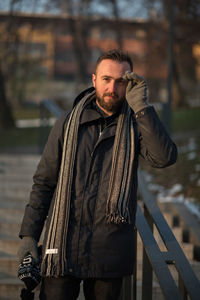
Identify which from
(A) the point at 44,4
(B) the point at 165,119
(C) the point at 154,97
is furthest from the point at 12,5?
(B) the point at 165,119

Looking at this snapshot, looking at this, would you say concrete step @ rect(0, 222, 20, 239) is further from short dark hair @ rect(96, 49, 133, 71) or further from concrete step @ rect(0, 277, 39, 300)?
short dark hair @ rect(96, 49, 133, 71)

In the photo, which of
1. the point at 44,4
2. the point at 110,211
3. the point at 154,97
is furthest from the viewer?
the point at 154,97

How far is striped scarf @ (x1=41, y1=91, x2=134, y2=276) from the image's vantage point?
2652 millimetres

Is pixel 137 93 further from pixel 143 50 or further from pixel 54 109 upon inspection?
pixel 143 50

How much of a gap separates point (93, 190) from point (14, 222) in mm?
3543

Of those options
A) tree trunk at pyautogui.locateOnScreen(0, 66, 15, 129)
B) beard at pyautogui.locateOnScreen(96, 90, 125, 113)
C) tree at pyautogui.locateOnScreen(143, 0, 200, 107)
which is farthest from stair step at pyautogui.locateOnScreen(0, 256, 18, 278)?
tree trunk at pyautogui.locateOnScreen(0, 66, 15, 129)

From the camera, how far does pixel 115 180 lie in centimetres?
270

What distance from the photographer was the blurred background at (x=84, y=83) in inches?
282

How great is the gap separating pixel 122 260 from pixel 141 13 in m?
20.1

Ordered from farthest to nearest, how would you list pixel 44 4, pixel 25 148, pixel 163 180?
pixel 44 4
pixel 25 148
pixel 163 180

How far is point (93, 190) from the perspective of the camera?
8.87ft

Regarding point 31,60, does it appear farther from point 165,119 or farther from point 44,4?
point 165,119

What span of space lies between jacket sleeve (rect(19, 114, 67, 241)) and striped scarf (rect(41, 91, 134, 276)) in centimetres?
6

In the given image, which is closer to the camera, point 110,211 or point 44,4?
point 110,211
